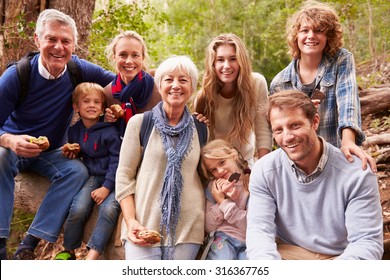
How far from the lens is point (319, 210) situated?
9.02ft

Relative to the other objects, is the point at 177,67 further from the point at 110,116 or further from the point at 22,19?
the point at 22,19

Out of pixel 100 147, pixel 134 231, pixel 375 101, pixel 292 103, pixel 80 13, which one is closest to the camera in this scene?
pixel 292 103

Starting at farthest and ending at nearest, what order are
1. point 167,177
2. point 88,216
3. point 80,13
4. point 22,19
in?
1. point 80,13
2. point 22,19
3. point 88,216
4. point 167,177

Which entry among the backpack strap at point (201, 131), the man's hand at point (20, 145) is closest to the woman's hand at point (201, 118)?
the backpack strap at point (201, 131)

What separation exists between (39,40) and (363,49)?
553 inches

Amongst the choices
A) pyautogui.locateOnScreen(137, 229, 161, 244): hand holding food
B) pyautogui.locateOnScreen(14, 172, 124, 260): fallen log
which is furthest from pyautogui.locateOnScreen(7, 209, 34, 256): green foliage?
pyautogui.locateOnScreen(137, 229, 161, 244): hand holding food

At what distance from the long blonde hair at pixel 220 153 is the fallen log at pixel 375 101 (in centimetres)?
434

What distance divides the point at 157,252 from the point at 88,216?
70 cm

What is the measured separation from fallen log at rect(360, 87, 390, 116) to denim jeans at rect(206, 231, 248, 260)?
4709 millimetres

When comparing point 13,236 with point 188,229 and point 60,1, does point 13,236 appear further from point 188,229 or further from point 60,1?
point 188,229

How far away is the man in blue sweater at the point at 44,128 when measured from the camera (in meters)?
3.44

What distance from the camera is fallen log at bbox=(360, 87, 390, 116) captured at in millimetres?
7070

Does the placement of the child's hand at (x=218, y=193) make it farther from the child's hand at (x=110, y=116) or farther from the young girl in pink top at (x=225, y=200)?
the child's hand at (x=110, y=116)

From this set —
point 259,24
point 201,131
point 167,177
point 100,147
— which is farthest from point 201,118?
point 259,24
